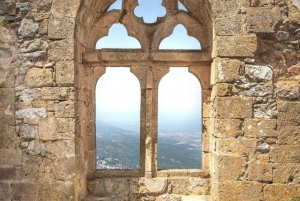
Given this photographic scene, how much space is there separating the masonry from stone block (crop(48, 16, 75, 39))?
0.04 ft

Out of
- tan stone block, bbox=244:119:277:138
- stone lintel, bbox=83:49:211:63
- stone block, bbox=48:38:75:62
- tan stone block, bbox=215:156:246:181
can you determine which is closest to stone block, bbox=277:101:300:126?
tan stone block, bbox=244:119:277:138

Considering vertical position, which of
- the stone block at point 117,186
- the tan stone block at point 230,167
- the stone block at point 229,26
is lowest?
the stone block at point 117,186

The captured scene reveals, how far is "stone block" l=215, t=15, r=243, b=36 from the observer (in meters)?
3.92

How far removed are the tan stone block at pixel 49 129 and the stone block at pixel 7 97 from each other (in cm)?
53

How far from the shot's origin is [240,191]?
3.86m

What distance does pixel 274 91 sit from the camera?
3.89 metres

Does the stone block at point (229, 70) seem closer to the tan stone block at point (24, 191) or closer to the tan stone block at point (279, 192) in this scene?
the tan stone block at point (279, 192)

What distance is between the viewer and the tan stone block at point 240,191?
3.85 metres

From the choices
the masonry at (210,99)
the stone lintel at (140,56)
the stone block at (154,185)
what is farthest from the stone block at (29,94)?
the stone block at (154,185)

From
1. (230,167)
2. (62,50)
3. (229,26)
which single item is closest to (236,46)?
(229,26)

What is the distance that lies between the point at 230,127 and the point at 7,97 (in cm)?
306

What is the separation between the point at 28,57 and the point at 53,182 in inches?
68.3

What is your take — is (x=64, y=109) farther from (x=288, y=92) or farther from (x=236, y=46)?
(x=288, y=92)

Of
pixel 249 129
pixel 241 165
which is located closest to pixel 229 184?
pixel 241 165
